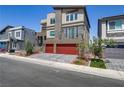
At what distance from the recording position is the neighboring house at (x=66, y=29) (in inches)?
1147

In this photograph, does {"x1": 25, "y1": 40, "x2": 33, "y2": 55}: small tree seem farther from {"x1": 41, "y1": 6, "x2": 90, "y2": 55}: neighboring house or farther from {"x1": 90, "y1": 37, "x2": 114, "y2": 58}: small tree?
{"x1": 90, "y1": 37, "x2": 114, "y2": 58}: small tree

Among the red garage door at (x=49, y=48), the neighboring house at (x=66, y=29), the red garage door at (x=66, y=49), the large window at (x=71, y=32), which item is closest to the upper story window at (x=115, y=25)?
the neighboring house at (x=66, y=29)

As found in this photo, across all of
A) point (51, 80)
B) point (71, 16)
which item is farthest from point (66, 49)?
point (51, 80)

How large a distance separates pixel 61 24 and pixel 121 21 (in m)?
12.1

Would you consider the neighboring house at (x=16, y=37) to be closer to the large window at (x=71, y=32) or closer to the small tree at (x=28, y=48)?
the small tree at (x=28, y=48)

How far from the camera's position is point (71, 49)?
3016 cm

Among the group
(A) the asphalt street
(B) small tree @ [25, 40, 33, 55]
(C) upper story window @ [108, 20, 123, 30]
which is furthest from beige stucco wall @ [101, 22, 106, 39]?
(B) small tree @ [25, 40, 33, 55]

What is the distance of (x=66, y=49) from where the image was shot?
30969mm

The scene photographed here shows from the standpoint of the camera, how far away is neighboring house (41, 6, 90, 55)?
29.1 meters

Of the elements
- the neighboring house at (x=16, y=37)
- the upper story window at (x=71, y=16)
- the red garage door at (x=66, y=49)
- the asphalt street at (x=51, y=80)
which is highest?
the upper story window at (x=71, y=16)

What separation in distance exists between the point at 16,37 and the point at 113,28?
2744cm

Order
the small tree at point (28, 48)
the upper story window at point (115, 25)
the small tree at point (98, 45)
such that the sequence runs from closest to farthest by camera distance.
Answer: the small tree at point (98, 45)
the upper story window at point (115, 25)
the small tree at point (28, 48)

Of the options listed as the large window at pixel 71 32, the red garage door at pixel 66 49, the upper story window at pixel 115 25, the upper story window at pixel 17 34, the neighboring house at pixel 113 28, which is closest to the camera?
the neighboring house at pixel 113 28
